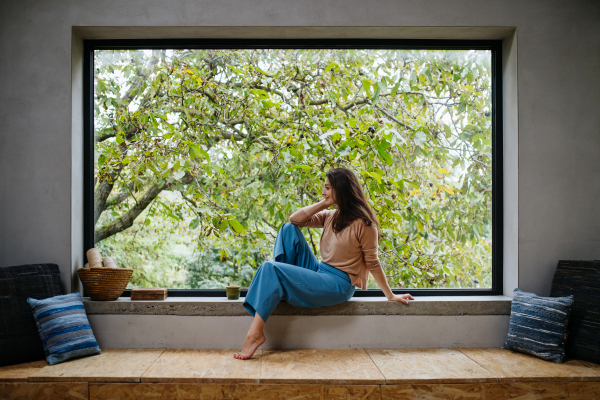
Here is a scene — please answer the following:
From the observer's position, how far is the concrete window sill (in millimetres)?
2457

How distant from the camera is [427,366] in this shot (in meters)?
2.17

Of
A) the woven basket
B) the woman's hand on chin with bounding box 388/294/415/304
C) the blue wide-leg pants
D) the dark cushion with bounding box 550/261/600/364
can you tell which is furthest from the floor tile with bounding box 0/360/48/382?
the dark cushion with bounding box 550/261/600/364

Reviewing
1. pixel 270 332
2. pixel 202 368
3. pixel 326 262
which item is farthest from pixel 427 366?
pixel 202 368

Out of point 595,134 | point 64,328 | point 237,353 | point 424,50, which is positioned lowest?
point 237,353

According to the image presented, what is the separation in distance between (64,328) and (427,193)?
8.00ft

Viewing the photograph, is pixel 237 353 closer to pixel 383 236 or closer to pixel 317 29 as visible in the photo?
pixel 383 236

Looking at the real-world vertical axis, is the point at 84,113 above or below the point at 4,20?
below

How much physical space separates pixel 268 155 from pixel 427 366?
5.43 feet

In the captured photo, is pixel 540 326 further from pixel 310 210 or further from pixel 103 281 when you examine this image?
pixel 103 281

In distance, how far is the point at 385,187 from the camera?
2689 millimetres

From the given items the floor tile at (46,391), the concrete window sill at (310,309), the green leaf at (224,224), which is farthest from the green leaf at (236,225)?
the floor tile at (46,391)

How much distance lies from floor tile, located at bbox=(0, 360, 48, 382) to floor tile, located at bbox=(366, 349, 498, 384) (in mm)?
1878

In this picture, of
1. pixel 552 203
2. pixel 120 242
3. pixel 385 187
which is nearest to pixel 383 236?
pixel 385 187

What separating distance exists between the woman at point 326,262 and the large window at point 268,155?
264 millimetres
